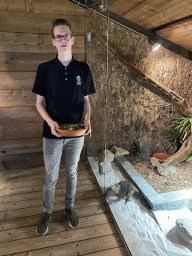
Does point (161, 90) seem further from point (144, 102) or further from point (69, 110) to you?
point (69, 110)

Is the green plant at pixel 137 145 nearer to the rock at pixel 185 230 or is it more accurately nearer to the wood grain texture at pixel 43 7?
the rock at pixel 185 230

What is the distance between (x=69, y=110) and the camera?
51.3 inches

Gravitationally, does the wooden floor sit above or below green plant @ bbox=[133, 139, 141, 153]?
below

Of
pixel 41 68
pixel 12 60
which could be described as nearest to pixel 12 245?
pixel 41 68

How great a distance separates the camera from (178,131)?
3.24ft

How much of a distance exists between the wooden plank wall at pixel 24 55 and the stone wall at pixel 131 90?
1.15ft

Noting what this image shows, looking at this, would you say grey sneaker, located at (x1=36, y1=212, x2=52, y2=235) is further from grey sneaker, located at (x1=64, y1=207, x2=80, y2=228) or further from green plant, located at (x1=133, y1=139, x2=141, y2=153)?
green plant, located at (x1=133, y1=139, x2=141, y2=153)

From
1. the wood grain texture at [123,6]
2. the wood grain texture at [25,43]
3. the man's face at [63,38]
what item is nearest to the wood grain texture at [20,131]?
the wood grain texture at [25,43]

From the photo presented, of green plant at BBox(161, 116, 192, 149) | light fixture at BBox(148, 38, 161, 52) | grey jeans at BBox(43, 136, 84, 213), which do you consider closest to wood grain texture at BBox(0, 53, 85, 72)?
grey jeans at BBox(43, 136, 84, 213)

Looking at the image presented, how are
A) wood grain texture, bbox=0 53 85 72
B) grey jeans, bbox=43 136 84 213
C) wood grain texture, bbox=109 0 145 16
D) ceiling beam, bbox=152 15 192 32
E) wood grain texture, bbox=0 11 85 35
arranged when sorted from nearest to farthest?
ceiling beam, bbox=152 15 192 32 < wood grain texture, bbox=109 0 145 16 < grey jeans, bbox=43 136 84 213 < wood grain texture, bbox=0 11 85 35 < wood grain texture, bbox=0 53 85 72

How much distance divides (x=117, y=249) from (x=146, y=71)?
127 centimetres

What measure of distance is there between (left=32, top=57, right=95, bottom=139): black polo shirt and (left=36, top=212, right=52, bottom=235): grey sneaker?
2.28 feet

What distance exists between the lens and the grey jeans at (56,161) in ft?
4.40

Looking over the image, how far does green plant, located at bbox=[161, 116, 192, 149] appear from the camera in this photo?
931 mm
